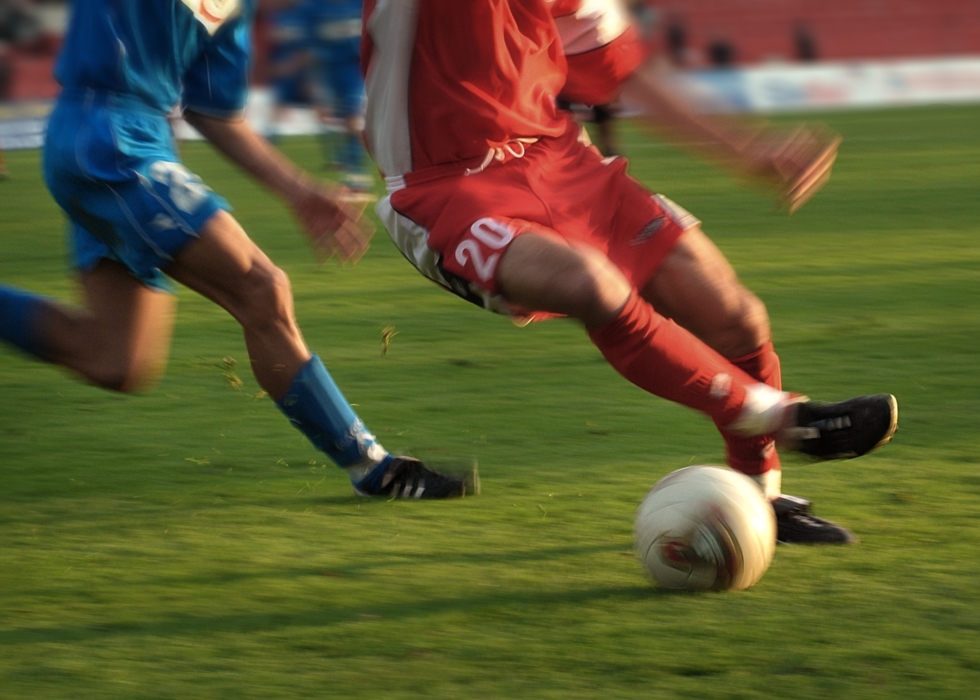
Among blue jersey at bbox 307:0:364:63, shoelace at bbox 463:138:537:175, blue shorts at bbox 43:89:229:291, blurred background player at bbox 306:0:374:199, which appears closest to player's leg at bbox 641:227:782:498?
shoelace at bbox 463:138:537:175

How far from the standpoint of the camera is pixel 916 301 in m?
6.99

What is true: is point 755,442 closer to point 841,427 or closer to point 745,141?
point 841,427

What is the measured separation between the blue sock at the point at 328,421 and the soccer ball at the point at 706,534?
1.08m

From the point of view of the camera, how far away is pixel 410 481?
4121 mm

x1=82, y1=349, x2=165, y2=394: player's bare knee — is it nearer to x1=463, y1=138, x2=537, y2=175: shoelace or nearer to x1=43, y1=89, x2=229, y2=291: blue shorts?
x1=43, y1=89, x2=229, y2=291: blue shorts

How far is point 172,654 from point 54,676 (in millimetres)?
232

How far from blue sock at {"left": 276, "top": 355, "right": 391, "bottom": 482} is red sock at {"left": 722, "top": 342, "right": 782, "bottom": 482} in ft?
3.31

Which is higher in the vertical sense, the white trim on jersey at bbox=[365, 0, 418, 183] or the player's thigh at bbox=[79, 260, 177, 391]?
the white trim on jersey at bbox=[365, 0, 418, 183]

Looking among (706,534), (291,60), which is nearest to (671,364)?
(706,534)

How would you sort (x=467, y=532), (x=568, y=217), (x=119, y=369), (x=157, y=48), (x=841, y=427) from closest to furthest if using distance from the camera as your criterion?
1. (x=841, y=427)
2. (x=568, y=217)
3. (x=467, y=532)
4. (x=157, y=48)
5. (x=119, y=369)

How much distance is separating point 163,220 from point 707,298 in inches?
55.4

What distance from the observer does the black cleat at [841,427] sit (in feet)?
10.6

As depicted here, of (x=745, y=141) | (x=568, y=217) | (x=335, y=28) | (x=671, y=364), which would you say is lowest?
(x=335, y=28)

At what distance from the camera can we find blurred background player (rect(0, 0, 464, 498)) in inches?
151
